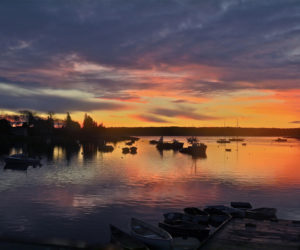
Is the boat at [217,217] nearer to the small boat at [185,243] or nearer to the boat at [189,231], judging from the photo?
the boat at [189,231]

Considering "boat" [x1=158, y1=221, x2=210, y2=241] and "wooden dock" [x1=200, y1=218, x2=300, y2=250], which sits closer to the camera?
"wooden dock" [x1=200, y1=218, x2=300, y2=250]

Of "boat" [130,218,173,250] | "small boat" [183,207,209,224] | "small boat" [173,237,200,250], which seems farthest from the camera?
"small boat" [183,207,209,224]

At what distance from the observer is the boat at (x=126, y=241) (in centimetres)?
2542

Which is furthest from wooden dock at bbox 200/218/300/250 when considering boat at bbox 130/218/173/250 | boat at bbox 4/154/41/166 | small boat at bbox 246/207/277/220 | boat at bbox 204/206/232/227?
boat at bbox 4/154/41/166

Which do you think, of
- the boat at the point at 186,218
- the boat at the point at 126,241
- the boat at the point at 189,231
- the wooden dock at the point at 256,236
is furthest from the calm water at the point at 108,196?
the wooden dock at the point at 256,236

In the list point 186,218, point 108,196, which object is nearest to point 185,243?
point 186,218

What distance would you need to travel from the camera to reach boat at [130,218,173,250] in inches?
1029

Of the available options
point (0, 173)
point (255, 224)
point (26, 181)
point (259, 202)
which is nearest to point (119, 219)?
point (255, 224)

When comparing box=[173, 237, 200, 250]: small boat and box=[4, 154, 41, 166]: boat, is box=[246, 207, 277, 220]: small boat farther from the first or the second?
box=[4, 154, 41, 166]: boat

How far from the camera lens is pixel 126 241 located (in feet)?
88.0

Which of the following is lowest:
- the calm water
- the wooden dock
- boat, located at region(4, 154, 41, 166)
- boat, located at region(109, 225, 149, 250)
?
the calm water

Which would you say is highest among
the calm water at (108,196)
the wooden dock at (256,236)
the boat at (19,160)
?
the boat at (19,160)

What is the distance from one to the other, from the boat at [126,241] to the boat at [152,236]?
93 cm

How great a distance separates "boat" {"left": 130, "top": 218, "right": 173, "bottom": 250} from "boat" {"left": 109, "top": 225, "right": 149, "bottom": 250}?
3.04 ft
